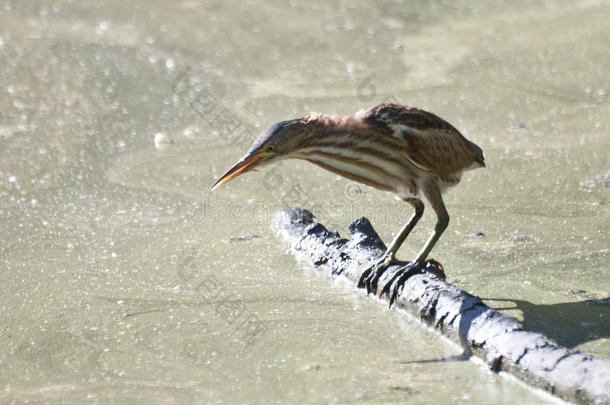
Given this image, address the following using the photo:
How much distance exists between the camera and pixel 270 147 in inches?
116

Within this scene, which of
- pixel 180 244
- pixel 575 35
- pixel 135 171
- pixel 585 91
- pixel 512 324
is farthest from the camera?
pixel 575 35

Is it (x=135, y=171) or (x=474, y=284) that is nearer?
(x=474, y=284)

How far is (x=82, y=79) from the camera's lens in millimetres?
5289

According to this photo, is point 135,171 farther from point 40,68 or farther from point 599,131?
point 599,131

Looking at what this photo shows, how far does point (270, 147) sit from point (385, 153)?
0.49 metres

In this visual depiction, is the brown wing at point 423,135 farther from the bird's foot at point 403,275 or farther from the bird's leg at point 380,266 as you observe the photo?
the bird's foot at point 403,275

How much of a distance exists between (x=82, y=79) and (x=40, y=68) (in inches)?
10.5

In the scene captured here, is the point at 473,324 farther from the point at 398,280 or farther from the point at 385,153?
the point at 385,153

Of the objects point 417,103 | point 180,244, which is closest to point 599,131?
point 417,103

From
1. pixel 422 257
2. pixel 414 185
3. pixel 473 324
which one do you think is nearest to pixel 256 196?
pixel 414 185

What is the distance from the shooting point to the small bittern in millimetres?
3002

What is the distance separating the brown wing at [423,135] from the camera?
3250 millimetres

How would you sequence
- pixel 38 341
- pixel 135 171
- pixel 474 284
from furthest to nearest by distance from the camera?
pixel 135 171 → pixel 474 284 → pixel 38 341

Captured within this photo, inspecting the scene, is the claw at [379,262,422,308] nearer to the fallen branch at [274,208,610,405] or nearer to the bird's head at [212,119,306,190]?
the fallen branch at [274,208,610,405]
